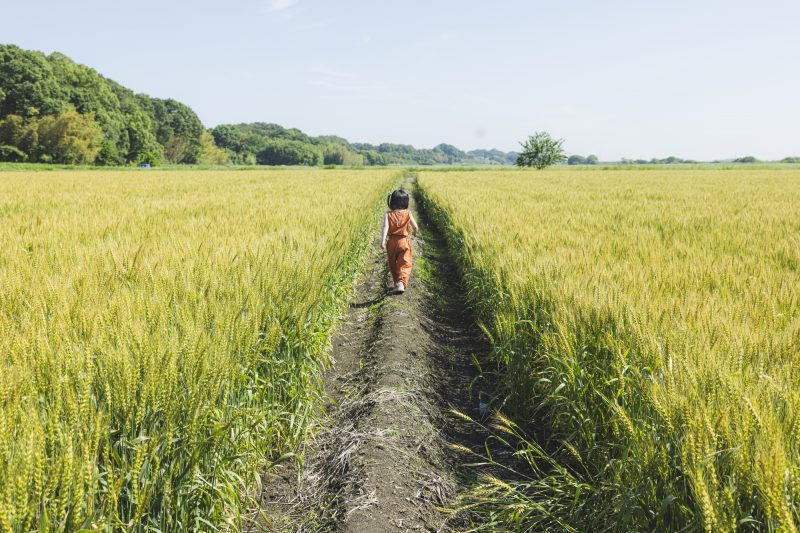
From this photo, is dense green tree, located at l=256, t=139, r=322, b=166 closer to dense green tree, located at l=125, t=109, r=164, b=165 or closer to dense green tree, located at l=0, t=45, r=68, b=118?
dense green tree, located at l=125, t=109, r=164, b=165

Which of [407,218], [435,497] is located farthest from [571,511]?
[407,218]

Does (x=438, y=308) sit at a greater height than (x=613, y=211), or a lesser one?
lesser

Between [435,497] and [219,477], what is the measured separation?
1250 mm

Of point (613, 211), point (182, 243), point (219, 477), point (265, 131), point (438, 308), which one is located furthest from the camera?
point (265, 131)

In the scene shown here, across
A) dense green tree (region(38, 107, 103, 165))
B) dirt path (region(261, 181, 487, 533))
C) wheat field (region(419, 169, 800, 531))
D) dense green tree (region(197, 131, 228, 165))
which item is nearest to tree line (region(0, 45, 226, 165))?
dense green tree (region(38, 107, 103, 165))

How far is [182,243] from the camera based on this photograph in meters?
4.20

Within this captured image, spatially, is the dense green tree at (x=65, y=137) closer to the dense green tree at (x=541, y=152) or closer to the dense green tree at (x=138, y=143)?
the dense green tree at (x=138, y=143)

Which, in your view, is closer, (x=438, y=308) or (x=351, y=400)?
(x=351, y=400)

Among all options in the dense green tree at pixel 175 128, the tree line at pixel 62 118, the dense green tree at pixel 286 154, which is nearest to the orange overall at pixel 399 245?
the tree line at pixel 62 118

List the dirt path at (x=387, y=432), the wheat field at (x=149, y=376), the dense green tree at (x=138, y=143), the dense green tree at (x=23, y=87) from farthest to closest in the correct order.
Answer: the dense green tree at (x=138, y=143) < the dense green tree at (x=23, y=87) < the dirt path at (x=387, y=432) < the wheat field at (x=149, y=376)

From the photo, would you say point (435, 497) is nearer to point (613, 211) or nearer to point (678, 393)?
point (678, 393)

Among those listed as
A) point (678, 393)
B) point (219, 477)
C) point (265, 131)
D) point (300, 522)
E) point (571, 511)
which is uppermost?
point (265, 131)

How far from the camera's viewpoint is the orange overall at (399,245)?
22.9 ft

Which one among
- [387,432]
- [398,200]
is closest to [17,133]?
[398,200]
